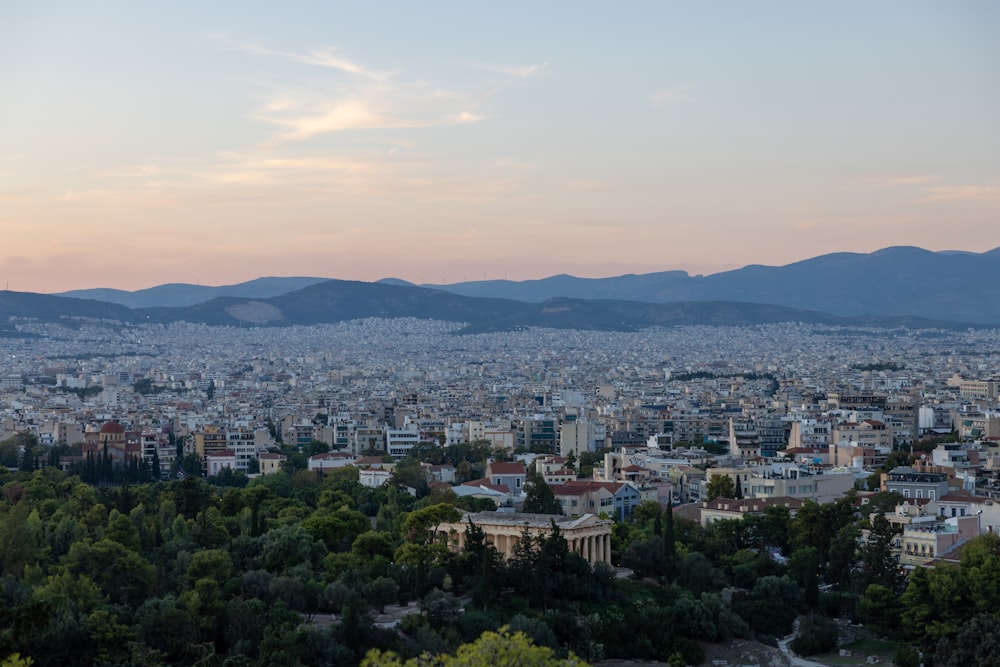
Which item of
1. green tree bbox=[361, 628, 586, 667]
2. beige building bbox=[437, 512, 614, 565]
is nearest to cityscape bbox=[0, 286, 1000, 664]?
beige building bbox=[437, 512, 614, 565]

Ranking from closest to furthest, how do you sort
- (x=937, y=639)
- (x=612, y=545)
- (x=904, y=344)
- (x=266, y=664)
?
(x=266, y=664), (x=937, y=639), (x=612, y=545), (x=904, y=344)

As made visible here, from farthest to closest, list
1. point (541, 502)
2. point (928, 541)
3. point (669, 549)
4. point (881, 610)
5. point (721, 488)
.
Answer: point (721, 488) → point (541, 502) → point (928, 541) → point (669, 549) → point (881, 610)

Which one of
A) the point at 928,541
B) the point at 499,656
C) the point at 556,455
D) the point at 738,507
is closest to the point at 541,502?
the point at 738,507

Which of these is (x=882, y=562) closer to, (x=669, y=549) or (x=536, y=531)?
(x=669, y=549)

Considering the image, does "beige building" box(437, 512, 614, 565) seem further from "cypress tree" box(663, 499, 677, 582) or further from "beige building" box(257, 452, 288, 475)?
"beige building" box(257, 452, 288, 475)

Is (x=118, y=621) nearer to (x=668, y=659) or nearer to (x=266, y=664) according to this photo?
(x=266, y=664)

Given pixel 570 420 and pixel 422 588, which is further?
pixel 570 420

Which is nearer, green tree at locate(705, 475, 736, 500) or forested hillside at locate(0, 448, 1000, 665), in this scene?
forested hillside at locate(0, 448, 1000, 665)

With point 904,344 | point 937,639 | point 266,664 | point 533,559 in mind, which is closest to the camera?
point 266,664

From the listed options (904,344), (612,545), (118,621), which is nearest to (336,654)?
(118,621)
